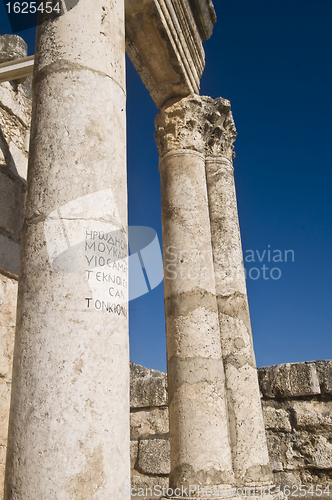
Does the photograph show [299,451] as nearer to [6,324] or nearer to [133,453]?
[133,453]

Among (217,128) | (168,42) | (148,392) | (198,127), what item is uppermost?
(168,42)

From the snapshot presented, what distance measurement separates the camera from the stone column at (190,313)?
14.6 ft

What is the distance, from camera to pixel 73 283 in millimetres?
2361

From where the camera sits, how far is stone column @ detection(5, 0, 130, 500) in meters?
2.09

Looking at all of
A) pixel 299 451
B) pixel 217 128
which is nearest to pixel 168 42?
pixel 217 128

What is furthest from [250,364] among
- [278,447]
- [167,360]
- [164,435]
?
[164,435]

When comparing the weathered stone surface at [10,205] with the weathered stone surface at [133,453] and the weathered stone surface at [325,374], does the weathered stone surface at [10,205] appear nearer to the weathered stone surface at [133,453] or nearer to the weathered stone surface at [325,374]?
the weathered stone surface at [133,453]

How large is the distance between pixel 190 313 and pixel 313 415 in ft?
9.62

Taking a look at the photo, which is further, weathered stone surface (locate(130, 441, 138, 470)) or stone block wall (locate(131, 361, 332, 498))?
weathered stone surface (locate(130, 441, 138, 470))

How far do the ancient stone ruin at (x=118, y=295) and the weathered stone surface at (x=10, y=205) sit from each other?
0.05 feet

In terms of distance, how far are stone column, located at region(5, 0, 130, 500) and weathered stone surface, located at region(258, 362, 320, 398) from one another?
4797 millimetres

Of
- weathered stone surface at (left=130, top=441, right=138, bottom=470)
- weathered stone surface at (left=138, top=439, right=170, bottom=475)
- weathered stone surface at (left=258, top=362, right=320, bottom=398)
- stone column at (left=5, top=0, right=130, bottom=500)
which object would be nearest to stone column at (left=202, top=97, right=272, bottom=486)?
weathered stone surface at (left=258, top=362, right=320, bottom=398)

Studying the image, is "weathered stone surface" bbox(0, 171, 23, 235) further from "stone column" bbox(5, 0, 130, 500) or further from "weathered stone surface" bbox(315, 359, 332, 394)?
"weathered stone surface" bbox(315, 359, 332, 394)

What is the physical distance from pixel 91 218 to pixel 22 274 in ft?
1.71
